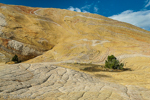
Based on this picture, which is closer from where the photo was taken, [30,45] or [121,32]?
[30,45]

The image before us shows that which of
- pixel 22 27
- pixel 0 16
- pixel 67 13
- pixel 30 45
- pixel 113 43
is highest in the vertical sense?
pixel 67 13

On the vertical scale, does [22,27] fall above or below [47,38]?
above

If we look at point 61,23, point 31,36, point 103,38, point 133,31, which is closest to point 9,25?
point 31,36

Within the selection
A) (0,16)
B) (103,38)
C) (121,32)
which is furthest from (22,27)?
(121,32)

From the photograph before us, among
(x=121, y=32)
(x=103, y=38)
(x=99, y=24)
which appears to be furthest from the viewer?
(x=99, y=24)

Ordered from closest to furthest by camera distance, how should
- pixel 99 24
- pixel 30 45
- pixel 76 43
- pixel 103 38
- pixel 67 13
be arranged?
pixel 30 45 → pixel 76 43 → pixel 103 38 → pixel 99 24 → pixel 67 13

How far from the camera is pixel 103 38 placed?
94.1 feet

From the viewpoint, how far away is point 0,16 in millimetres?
28141

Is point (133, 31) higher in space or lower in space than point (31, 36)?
higher

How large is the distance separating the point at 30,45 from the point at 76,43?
10.2 meters

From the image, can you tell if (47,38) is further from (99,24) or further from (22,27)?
(99,24)

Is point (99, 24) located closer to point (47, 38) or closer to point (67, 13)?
point (67, 13)

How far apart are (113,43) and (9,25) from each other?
2482 centimetres

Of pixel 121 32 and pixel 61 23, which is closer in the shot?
pixel 121 32
